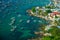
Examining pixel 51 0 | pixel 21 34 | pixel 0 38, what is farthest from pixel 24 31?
pixel 51 0

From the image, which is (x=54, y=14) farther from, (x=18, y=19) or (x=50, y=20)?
(x=18, y=19)

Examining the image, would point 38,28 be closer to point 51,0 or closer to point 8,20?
point 8,20

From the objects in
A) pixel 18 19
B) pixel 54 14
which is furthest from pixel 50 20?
pixel 18 19

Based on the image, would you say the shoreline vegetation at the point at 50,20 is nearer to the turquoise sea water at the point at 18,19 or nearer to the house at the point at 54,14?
the house at the point at 54,14

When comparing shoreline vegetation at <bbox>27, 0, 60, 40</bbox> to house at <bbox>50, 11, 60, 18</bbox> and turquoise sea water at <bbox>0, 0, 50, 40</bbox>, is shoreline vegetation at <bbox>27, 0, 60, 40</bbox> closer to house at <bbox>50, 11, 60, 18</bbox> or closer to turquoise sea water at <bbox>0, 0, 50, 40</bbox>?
house at <bbox>50, 11, 60, 18</bbox>

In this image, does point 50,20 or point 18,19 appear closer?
point 50,20

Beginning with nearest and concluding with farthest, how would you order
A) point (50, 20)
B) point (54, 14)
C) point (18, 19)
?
point (50, 20)
point (54, 14)
point (18, 19)

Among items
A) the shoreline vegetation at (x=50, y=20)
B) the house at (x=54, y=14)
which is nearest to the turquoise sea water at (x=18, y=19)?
the shoreline vegetation at (x=50, y=20)
